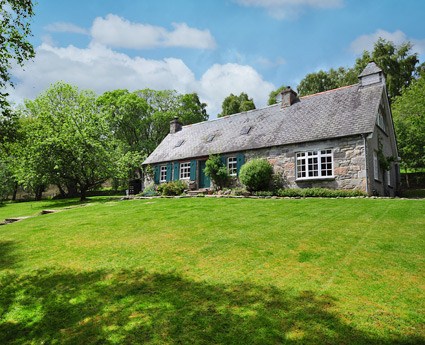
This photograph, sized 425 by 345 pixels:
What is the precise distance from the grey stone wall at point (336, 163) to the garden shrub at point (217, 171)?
11.2ft

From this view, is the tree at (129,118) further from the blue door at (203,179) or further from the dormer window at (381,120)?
the dormer window at (381,120)

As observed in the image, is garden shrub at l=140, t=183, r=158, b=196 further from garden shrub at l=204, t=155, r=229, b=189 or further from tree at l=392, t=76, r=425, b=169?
tree at l=392, t=76, r=425, b=169

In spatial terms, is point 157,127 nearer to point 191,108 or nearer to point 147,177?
point 191,108

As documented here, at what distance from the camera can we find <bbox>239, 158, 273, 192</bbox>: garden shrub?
16.4 meters

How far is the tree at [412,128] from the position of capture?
21.9 meters

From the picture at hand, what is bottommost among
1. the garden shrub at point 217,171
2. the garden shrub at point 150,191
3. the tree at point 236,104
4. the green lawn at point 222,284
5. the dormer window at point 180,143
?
the green lawn at point 222,284

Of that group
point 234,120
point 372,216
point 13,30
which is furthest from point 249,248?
point 234,120

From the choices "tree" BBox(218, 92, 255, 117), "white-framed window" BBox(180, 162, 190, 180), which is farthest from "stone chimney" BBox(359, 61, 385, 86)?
"tree" BBox(218, 92, 255, 117)

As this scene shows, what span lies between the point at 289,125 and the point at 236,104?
2727cm

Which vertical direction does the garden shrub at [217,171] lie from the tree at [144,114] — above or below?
below

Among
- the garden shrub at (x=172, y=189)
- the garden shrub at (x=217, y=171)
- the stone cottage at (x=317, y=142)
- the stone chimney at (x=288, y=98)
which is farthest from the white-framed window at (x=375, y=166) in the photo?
the garden shrub at (x=172, y=189)

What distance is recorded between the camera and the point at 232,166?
1920 cm

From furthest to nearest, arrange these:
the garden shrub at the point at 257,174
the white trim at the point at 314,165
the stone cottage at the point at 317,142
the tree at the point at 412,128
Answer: the tree at the point at 412,128 < the garden shrub at the point at 257,174 < the white trim at the point at 314,165 < the stone cottage at the point at 317,142

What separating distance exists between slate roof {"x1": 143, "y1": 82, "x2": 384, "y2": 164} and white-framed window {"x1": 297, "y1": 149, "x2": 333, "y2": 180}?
2.85 ft
